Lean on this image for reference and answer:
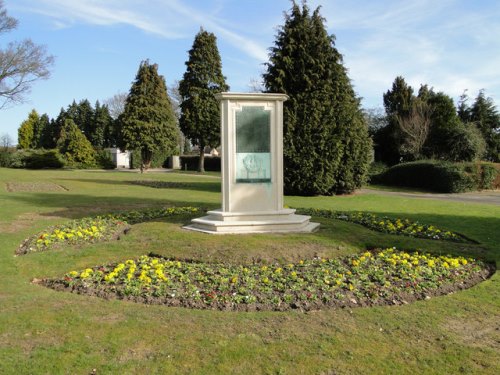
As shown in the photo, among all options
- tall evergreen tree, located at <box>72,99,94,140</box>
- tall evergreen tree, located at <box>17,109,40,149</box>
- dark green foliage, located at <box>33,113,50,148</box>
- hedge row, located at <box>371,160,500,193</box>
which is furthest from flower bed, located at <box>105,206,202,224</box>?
tall evergreen tree, located at <box>17,109,40,149</box>

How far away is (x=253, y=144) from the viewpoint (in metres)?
9.29

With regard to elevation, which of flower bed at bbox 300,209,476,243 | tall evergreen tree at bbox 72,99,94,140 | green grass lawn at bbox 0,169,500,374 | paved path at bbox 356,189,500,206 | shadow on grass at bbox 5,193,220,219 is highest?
tall evergreen tree at bbox 72,99,94,140

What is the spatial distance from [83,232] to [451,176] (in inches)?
858

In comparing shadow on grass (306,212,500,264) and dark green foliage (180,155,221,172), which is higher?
dark green foliage (180,155,221,172)

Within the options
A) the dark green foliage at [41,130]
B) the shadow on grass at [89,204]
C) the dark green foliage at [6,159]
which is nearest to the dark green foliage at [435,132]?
the shadow on grass at [89,204]

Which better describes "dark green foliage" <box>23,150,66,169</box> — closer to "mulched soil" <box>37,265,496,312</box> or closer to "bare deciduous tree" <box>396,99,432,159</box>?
"bare deciduous tree" <box>396,99,432,159</box>

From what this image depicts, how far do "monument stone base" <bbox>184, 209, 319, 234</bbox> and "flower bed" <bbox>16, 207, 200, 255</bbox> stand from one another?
170 centimetres

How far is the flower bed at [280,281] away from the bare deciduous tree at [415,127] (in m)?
32.1

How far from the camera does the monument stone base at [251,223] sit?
8898mm

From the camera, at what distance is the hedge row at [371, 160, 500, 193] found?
24.9 m

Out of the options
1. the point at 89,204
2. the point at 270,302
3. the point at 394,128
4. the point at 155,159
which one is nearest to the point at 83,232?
the point at 270,302

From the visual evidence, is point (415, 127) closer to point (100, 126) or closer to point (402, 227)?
point (402, 227)

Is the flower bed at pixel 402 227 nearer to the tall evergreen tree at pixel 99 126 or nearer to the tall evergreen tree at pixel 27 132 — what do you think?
the tall evergreen tree at pixel 99 126

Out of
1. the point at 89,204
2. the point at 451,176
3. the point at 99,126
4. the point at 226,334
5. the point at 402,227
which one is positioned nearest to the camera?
the point at 226,334
